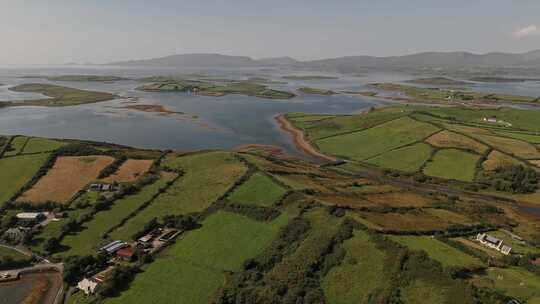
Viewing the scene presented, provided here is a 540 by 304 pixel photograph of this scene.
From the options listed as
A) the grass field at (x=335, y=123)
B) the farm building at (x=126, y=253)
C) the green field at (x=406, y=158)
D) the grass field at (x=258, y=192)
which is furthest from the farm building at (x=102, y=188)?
the grass field at (x=335, y=123)

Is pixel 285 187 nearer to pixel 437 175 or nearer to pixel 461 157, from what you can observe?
pixel 437 175

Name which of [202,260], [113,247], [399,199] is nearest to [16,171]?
[113,247]

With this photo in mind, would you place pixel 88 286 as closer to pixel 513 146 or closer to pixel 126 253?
pixel 126 253

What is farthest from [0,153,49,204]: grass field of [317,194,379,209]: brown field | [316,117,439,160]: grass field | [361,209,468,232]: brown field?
[316,117,439,160]: grass field

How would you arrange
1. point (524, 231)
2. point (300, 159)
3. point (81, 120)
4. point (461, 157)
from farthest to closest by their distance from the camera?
point (81, 120)
point (300, 159)
point (461, 157)
point (524, 231)

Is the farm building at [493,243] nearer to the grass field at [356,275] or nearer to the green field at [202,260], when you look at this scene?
the grass field at [356,275]

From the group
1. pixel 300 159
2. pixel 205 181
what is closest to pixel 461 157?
pixel 300 159

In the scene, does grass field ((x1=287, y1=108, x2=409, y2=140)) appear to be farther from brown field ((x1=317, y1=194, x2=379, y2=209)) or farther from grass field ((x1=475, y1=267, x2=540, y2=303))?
grass field ((x1=475, y1=267, x2=540, y2=303))
